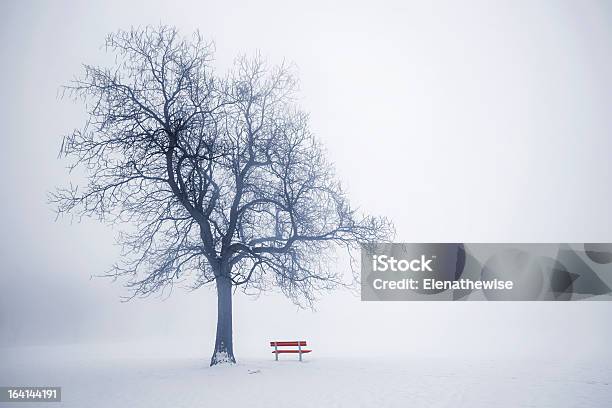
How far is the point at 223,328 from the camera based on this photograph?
23.0m

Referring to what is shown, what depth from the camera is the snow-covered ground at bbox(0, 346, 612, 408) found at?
14602 mm

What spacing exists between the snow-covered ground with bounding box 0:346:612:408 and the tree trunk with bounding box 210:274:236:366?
0.66 meters

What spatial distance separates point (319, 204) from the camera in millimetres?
23125

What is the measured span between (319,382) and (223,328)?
607 cm

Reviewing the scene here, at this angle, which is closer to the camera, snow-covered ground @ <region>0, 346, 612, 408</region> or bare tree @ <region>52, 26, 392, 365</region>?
snow-covered ground @ <region>0, 346, 612, 408</region>

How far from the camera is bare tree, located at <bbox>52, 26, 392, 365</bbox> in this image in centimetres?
2184

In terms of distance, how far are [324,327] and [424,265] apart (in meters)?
17.1

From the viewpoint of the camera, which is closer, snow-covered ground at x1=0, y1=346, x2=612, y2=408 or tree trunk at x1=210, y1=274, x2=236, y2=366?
snow-covered ground at x1=0, y1=346, x2=612, y2=408

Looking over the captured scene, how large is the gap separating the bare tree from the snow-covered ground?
311cm

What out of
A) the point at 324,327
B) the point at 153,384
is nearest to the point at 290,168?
the point at 153,384

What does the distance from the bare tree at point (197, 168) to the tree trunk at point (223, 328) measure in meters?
0.04

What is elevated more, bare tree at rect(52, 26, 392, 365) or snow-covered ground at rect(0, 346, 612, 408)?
bare tree at rect(52, 26, 392, 365)

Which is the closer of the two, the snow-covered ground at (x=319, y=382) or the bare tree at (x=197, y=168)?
the snow-covered ground at (x=319, y=382)

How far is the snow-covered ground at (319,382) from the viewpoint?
14.6m
